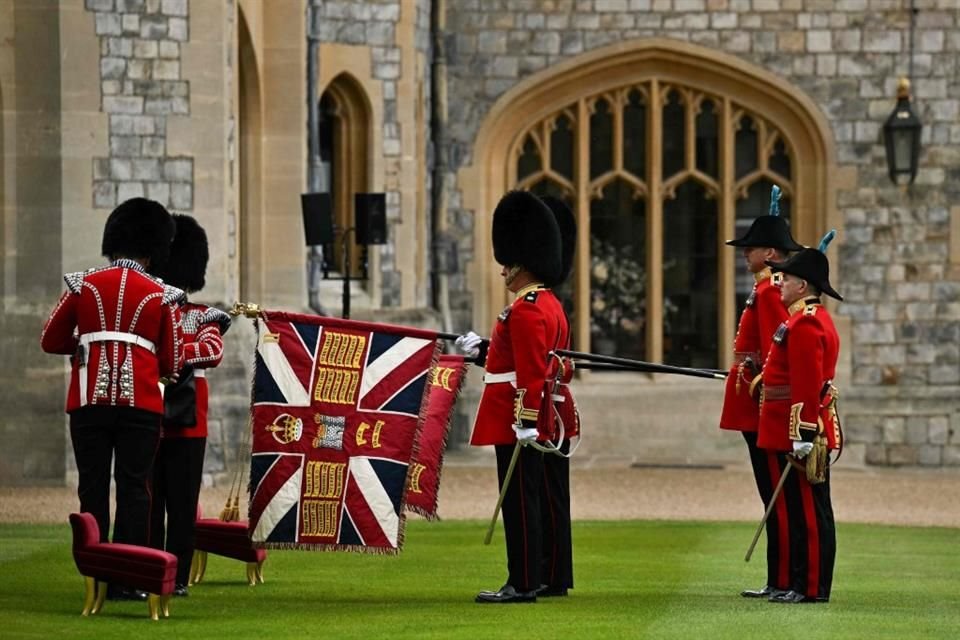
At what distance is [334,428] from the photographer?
781 centimetres

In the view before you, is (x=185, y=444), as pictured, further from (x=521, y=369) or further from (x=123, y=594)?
(x=521, y=369)

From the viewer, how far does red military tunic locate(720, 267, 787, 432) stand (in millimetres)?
7965

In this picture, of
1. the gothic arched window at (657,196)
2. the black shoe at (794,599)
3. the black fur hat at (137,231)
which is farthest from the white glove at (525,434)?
the gothic arched window at (657,196)

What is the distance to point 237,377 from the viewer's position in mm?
13664

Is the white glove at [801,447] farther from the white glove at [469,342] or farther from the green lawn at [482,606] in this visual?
the white glove at [469,342]

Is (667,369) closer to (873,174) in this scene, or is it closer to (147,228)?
(147,228)

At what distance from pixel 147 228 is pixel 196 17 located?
622 centimetres

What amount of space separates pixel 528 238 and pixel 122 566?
1770mm

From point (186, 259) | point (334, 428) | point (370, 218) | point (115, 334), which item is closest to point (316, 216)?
point (370, 218)

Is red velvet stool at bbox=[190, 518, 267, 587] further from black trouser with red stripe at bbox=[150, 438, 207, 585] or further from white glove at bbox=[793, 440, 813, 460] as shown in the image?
white glove at bbox=[793, 440, 813, 460]

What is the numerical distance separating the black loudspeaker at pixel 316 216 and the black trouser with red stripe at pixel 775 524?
6441mm

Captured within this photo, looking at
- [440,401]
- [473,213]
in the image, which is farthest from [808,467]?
[473,213]

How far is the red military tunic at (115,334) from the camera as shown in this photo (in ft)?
23.7

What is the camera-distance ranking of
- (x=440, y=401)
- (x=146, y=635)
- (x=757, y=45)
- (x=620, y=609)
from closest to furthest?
(x=146, y=635), (x=620, y=609), (x=440, y=401), (x=757, y=45)
